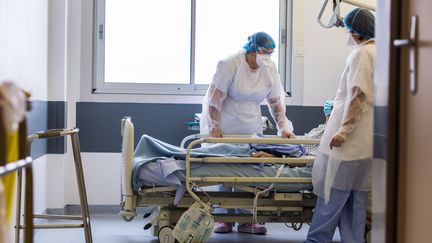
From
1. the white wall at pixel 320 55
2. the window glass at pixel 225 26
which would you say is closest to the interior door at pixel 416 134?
the white wall at pixel 320 55

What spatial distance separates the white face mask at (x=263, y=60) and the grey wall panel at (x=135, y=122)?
1136mm

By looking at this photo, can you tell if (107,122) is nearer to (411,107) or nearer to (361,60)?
(361,60)

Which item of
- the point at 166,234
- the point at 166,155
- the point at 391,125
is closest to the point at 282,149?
the point at 166,155

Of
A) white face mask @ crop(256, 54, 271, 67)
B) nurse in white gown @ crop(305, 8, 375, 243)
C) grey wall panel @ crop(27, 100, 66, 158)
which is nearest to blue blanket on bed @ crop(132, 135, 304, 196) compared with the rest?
nurse in white gown @ crop(305, 8, 375, 243)

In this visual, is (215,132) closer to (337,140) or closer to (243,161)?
(243,161)

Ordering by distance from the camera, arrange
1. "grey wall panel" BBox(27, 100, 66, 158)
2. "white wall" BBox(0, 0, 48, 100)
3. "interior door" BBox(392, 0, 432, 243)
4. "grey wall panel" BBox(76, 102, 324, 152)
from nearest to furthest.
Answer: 1. "interior door" BBox(392, 0, 432, 243)
2. "white wall" BBox(0, 0, 48, 100)
3. "grey wall panel" BBox(27, 100, 66, 158)
4. "grey wall panel" BBox(76, 102, 324, 152)

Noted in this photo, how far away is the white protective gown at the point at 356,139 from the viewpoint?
11.6 feet

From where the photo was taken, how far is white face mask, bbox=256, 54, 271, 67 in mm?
4365

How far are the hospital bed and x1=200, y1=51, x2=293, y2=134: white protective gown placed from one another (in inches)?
24.6

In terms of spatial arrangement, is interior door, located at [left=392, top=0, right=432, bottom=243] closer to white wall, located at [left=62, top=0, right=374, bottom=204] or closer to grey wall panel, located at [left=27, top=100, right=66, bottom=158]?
grey wall panel, located at [left=27, top=100, right=66, bottom=158]

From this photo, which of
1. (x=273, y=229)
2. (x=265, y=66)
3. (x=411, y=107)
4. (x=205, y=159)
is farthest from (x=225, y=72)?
(x=411, y=107)

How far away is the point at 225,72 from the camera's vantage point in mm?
4344

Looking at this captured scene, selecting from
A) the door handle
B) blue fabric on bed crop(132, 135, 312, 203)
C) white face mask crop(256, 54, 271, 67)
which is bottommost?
blue fabric on bed crop(132, 135, 312, 203)

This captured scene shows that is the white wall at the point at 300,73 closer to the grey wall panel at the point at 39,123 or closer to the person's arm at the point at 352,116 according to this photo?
the grey wall panel at the point at 39,123
